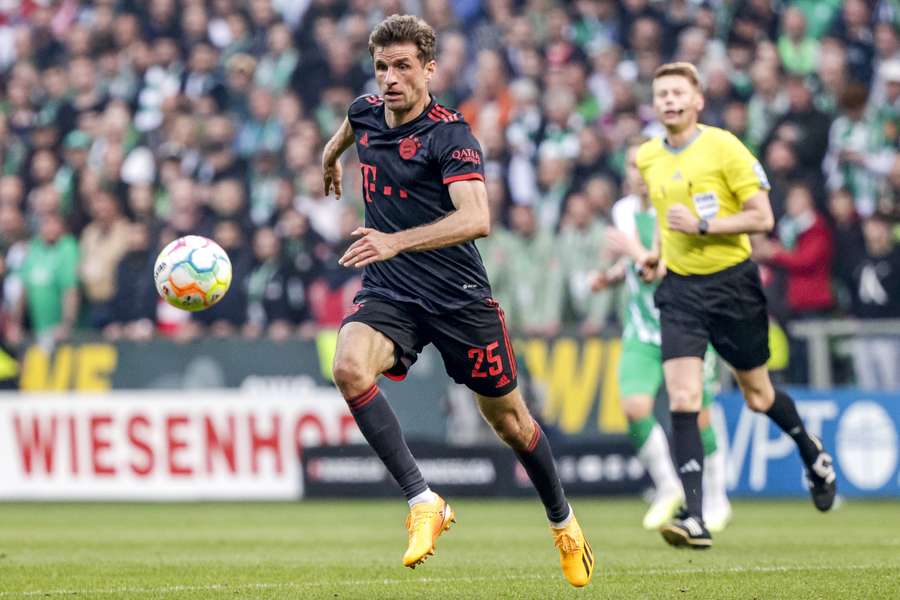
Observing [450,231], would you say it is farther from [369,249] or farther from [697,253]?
[697,253]

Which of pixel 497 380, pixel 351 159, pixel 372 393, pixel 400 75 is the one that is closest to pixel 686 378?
pixel 497 380

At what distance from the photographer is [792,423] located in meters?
9.98

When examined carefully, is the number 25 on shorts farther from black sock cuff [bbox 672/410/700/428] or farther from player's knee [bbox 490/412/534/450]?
black sock cuff [bbox 672/410/700/428]

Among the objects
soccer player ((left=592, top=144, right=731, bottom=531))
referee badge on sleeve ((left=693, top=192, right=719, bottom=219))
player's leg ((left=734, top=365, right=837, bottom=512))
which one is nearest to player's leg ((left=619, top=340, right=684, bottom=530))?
soccer player ((left=592, top=144, right=731, bottom=531))

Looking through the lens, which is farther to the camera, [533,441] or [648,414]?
[648,414]

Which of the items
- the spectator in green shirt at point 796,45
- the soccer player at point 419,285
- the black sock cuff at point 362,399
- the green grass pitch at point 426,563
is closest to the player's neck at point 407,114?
the soccer player at point 419,285

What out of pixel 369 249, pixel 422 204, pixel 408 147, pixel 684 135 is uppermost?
pixel 408 147

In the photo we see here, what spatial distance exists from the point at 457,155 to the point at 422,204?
1.00 feet

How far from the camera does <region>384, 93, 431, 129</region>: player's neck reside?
7234 mm

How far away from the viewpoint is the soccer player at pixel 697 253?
9.20 metres

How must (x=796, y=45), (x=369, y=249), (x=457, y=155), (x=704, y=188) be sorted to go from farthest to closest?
(x=796, y=45) → (x=704, y=188) → (x=457, y=155) → (x=369, y=249)

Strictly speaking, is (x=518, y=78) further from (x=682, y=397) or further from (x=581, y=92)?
(x=682, y=397)

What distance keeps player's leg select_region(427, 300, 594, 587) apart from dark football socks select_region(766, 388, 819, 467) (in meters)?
2.96

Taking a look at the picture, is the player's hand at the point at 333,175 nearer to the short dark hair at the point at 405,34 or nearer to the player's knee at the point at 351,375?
the short dark hair at the point at 405,34
